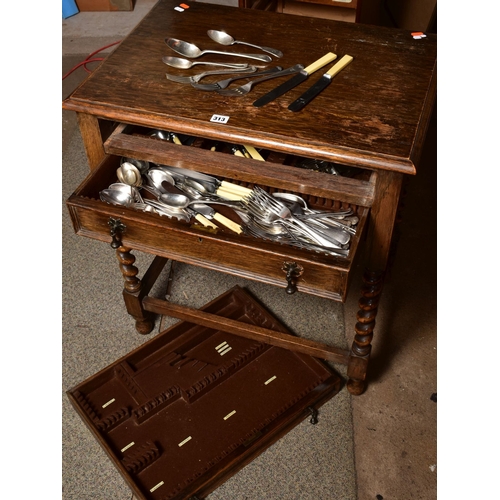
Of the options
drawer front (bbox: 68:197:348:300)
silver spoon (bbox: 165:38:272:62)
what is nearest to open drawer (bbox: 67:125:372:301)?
drawer front (bbox: 68:197:348:300)

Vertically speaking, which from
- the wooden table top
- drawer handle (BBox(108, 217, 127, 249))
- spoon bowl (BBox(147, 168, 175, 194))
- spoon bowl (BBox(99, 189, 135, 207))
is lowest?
drawer handle (BBox(108, 217, 127, 249))

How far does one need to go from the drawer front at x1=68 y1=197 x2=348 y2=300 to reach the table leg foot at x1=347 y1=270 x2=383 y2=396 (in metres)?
0.19

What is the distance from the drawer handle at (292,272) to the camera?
1226 mm

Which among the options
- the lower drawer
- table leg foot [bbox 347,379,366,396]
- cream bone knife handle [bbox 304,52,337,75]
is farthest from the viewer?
table leg foot [bbox 347,379,366,396]

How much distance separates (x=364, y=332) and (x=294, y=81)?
63cm

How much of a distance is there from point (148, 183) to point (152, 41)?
379 mm

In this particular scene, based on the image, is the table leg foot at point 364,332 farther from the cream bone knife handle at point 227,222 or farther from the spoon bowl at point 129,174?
the spoon bowl at point 129,174

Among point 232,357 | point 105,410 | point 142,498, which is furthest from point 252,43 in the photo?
point 142,498

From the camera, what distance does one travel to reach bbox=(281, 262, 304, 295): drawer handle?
123 cm

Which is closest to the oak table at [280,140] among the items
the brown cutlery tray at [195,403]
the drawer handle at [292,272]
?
the drawer handle at [292,272]

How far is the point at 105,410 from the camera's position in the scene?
162 centimetres

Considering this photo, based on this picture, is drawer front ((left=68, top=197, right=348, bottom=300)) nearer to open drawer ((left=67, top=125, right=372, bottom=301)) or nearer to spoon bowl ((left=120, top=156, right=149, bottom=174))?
open drawer ((left=67, top=125, right=372, bottom=301))

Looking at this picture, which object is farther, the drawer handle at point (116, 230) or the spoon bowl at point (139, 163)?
the spoon bowl at point (139, 163)

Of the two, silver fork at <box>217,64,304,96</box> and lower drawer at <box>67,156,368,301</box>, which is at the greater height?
silver fork at <box>217,64,304,96</box>
